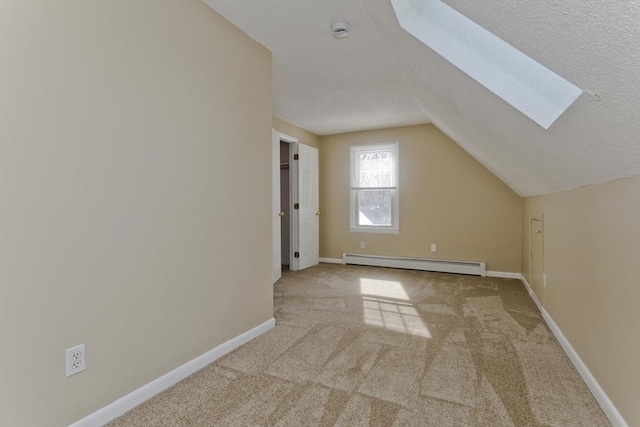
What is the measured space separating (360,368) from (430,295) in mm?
1899

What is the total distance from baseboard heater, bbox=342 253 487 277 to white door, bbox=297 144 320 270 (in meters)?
0.60

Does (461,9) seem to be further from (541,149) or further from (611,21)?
(541,149)

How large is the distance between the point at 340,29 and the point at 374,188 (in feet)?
11.0

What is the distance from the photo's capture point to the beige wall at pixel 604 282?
4.30 ft

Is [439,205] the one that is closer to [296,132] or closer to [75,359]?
[296,132]

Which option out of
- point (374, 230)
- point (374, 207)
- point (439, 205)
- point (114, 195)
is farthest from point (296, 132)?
point (114, 195)

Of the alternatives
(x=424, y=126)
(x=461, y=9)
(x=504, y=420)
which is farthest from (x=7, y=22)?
(x=424, y=126)

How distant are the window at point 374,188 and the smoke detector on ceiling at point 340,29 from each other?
306 cm

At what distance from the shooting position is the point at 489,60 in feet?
4.69

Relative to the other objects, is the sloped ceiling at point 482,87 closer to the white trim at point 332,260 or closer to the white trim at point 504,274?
the white trim at point 504,274

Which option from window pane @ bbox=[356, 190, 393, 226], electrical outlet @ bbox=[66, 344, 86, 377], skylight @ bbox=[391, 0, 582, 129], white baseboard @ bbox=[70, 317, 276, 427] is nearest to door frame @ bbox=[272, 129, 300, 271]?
window pane @ bbox=[356, 190, 393, 226]

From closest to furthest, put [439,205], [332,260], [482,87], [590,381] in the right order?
[482,87] < [590,381] < [439,205] < [332,260]

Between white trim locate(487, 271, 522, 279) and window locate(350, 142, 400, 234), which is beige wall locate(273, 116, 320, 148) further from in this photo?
white trim locate(487, 271, 522, 279)

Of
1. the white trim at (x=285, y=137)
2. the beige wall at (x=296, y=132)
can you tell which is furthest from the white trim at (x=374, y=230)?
the white trim at (x=285, y=137)
